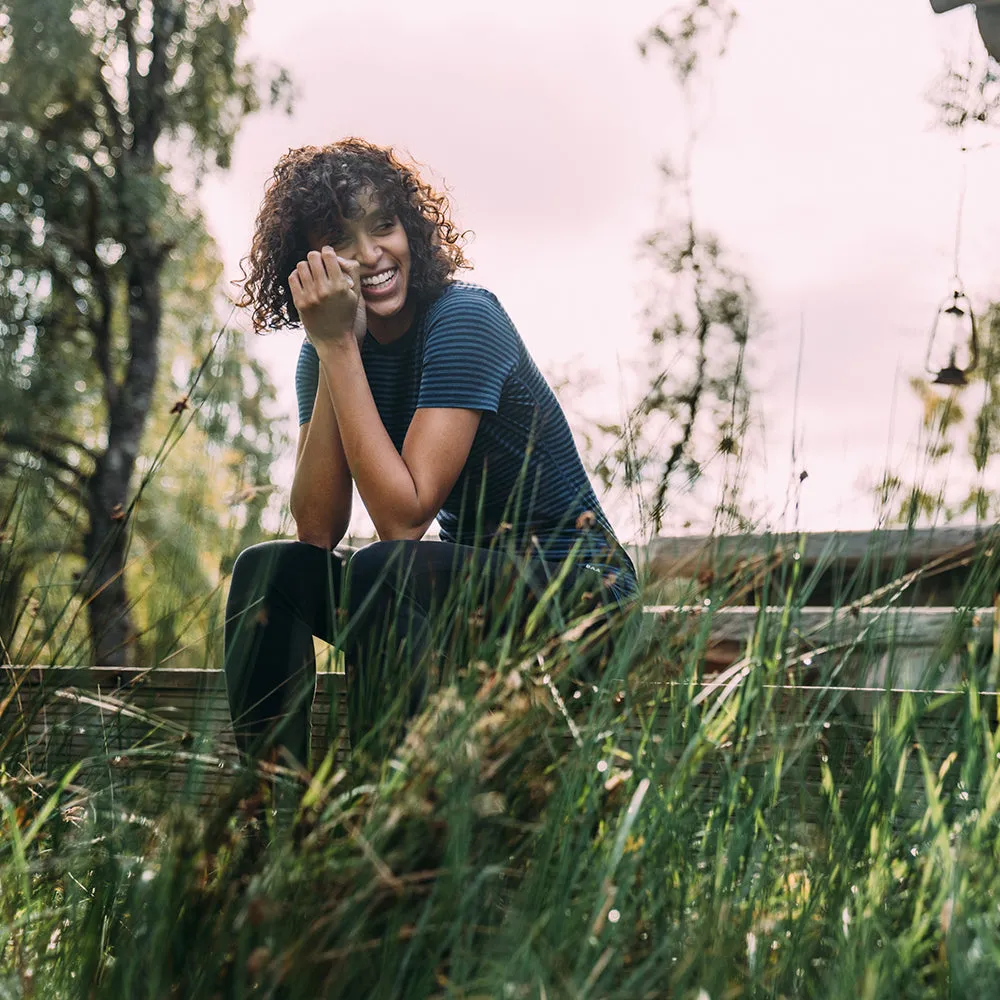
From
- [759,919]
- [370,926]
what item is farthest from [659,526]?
[370,926]

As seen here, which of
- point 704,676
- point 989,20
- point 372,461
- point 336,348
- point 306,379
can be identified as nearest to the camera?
point 704,676

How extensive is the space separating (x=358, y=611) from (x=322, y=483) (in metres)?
0.72

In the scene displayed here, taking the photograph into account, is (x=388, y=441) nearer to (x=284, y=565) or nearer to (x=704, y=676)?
(x=284, y=565)

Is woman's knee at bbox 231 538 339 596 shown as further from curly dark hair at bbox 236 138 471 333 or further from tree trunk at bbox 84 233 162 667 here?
tree trunk at bbox 84 233 162 667

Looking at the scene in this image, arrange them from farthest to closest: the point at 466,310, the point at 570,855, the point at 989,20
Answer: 1. the point at 989,20
2. the point at 466,310
3. the point at 570,855

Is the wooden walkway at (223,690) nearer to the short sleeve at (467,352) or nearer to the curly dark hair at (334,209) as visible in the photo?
the short sleeve at (467,352)

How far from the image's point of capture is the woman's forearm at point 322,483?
7.20ft

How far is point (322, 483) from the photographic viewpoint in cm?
221

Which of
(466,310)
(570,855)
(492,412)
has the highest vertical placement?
(466,310)

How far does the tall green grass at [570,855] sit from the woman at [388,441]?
0.31m

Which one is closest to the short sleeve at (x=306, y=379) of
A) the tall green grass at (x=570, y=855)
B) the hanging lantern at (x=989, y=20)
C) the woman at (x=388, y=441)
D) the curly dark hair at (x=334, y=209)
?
the woman at (x=388, y=441)

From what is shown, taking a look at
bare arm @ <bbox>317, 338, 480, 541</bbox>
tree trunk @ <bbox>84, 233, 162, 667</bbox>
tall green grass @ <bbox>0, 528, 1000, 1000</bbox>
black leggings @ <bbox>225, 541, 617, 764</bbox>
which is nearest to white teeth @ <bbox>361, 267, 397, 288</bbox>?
bare arm @ <bbox>317, 338, 480, 541</bbox>

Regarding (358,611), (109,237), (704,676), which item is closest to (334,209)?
(358,611)

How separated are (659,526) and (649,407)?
0.58 ft
